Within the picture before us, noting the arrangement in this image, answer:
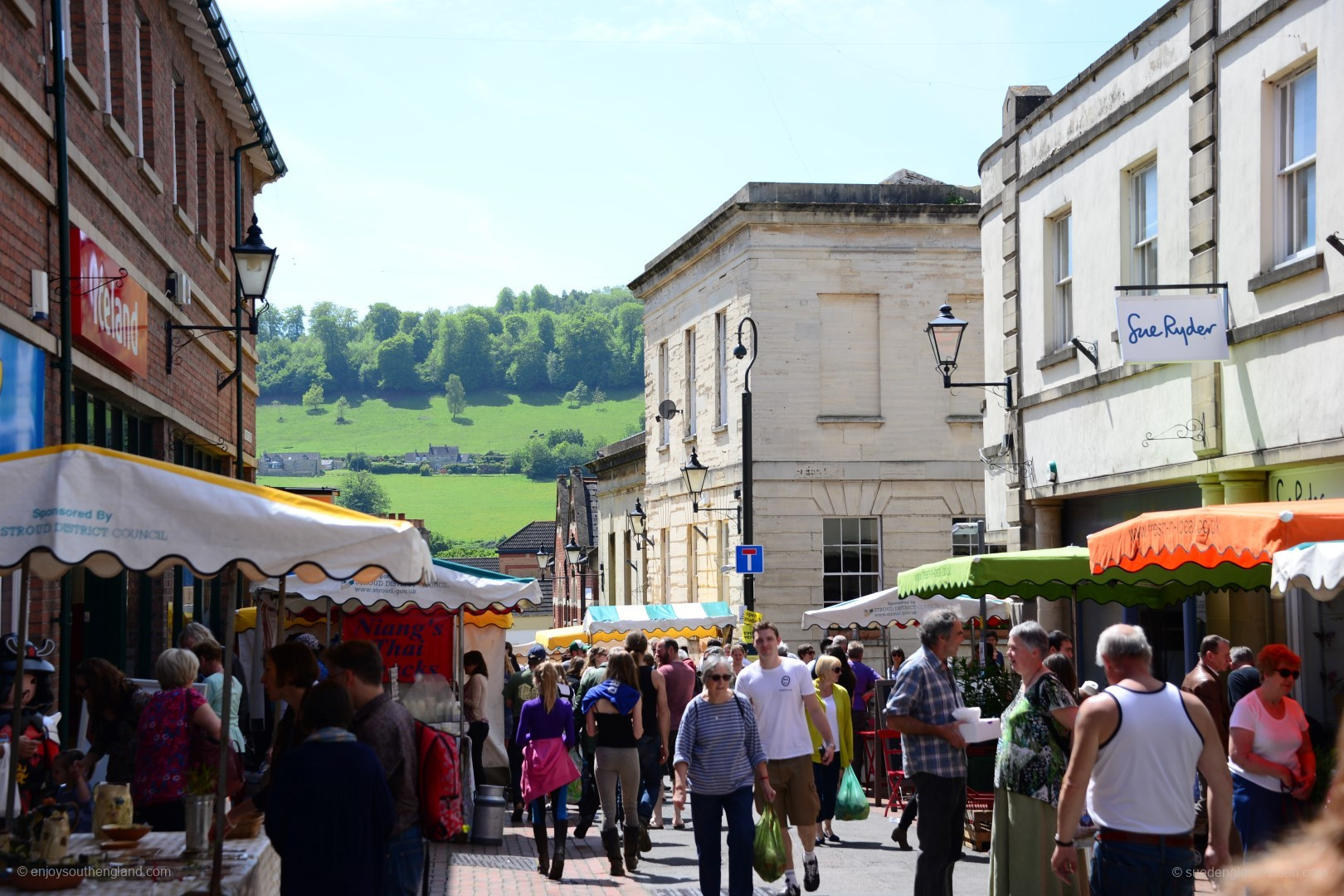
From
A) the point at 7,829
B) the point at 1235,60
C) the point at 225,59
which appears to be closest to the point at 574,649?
the point at 225,59

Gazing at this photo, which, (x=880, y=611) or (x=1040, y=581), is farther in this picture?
(x=880, y=611)

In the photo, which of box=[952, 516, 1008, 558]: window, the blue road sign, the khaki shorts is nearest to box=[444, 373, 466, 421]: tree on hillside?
box=[952, 516, 1008, 558]: window

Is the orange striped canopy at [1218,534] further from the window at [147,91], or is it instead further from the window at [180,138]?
the window at [180,138]

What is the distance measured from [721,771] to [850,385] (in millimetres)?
22226

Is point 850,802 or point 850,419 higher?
point 850,419

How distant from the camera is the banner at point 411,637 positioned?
730 inches

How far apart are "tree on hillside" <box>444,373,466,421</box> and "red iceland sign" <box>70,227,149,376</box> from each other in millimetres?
153448

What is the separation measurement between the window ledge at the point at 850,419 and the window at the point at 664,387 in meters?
7.32

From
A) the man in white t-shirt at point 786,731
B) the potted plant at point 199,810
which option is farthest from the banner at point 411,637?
the potted plant at point 199,810

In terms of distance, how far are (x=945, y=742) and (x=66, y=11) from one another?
8.77m

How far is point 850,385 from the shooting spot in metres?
32.4

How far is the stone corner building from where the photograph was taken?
3194 cm

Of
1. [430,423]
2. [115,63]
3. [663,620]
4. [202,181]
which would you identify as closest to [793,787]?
[115,63]

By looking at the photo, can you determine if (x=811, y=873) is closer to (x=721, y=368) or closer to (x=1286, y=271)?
(x=1286, y=271)
